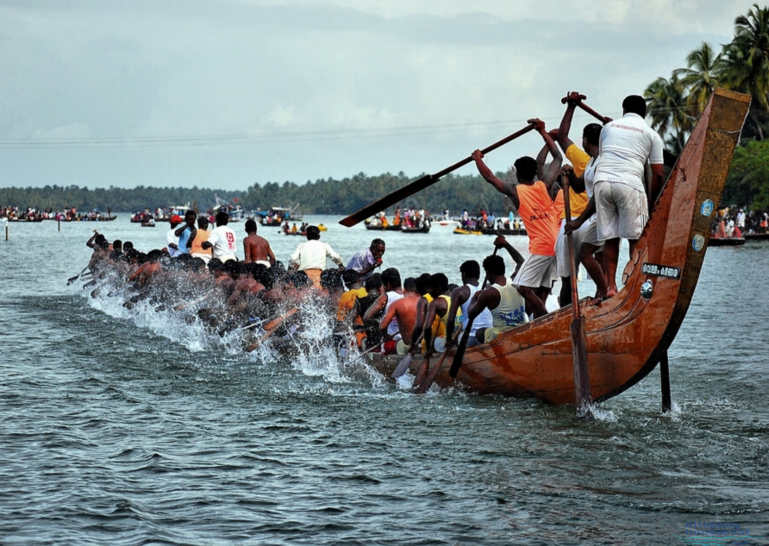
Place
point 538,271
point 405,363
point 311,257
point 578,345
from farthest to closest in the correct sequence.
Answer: point 311,257 → point 405,363 → point 538,271 → point 578,345

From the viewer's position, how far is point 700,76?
58125 mm

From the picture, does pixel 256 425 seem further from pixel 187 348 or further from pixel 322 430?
pixel 187 348

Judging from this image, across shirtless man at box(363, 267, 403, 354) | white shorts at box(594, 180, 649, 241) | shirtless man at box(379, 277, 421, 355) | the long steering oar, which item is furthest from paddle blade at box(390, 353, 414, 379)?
white shorts at box(594, 180, 649, 241)

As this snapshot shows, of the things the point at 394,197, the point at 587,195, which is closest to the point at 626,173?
the point at 587,195

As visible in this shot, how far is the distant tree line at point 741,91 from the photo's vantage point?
172ft

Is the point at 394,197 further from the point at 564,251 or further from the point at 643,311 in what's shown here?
the point at 643,311

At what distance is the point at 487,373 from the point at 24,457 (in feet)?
15.4

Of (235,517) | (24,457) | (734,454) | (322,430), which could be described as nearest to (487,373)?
(322,430)

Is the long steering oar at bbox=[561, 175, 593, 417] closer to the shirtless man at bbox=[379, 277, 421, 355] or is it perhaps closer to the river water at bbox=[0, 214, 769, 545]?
the river water at bbox=[0, 214, 769, 545]

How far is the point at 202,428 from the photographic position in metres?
10.1

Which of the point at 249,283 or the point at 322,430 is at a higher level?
the point at 249,283

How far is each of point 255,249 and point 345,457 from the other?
28.7 ft

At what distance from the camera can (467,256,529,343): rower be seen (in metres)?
10.5

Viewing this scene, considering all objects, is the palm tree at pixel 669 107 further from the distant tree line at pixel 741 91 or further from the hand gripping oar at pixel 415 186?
Answer: the hand gripping oar at pixel 415 186
